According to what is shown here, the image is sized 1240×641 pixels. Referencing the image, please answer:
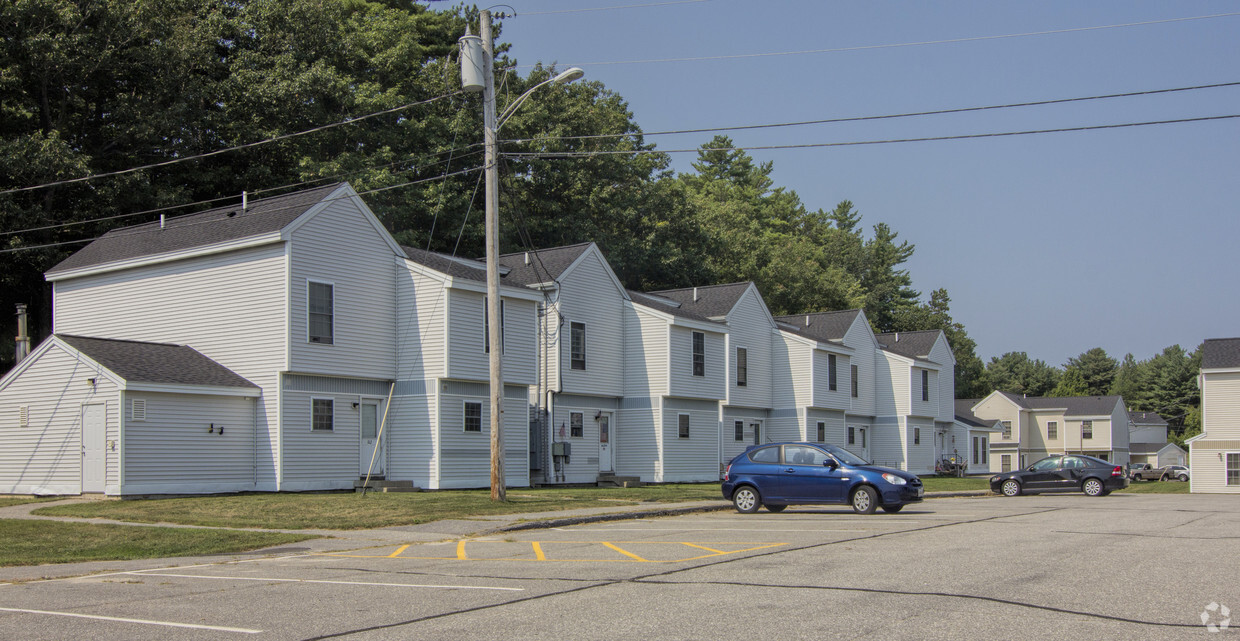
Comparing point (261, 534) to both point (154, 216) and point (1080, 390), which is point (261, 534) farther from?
point (1080, 390)

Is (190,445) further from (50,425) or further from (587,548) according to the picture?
(587,548)

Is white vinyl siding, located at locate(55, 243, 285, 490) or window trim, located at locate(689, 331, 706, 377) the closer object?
white vinyl siding, located at locate(55, 243, 285, 490)

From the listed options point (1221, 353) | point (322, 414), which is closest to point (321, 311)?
point (322, 414)

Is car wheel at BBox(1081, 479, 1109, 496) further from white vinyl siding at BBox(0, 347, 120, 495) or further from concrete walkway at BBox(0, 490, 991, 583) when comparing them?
white vinyl siding at BBox(0, 347, 120, 495)

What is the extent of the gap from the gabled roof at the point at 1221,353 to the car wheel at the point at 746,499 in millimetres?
36672

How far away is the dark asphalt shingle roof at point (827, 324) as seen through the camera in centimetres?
5159

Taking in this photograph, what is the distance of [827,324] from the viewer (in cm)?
5259

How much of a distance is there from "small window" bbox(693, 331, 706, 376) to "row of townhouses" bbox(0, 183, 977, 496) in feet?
0.28

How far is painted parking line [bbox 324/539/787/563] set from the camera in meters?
13.5

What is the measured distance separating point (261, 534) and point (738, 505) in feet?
33.3

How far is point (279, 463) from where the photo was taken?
2753 centimetres

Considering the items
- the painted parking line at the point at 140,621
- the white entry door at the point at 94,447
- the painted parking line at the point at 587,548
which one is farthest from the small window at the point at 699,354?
the painted parking line at the point at 140,621

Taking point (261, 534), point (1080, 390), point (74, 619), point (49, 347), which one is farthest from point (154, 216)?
point (1080, 390)

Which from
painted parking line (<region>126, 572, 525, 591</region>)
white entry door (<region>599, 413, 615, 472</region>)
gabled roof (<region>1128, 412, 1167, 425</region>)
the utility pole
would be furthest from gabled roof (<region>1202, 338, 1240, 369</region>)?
gabled roof (<region>1128, 412, 1167, 425</region>)
